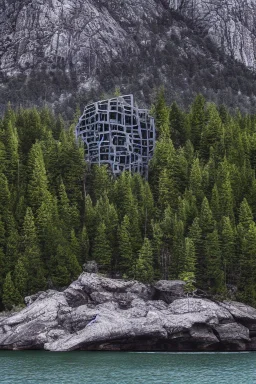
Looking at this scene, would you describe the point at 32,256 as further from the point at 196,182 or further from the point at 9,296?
the point at 196,182

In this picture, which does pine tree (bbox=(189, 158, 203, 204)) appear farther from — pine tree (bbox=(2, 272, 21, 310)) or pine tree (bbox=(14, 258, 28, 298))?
pine tree (bbox=(2, 272, 21, 310))


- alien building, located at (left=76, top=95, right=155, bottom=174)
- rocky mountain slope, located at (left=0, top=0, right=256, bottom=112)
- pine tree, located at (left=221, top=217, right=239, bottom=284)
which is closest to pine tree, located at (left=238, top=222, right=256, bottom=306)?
pine tree, located at (left=221, top=217, right=239, bottom=284)

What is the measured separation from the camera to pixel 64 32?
602 feet

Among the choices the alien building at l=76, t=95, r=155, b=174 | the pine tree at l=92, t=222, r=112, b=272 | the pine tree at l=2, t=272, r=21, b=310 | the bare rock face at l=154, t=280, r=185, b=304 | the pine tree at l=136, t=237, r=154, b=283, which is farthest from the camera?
the alien building at l=76, t=95, r=155, b=174

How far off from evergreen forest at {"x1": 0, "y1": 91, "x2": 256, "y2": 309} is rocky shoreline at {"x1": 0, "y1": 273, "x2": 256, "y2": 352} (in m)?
4.73

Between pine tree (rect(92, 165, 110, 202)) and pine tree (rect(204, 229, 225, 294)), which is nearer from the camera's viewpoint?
pine tree (rect(204, 229, 225, 294))

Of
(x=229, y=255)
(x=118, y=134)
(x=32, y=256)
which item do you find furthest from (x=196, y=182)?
(x=32, y=256)

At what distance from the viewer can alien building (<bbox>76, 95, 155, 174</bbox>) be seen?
353 ft

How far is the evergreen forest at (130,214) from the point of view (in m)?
75.1

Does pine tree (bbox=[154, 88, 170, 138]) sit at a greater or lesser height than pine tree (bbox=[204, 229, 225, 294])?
greater

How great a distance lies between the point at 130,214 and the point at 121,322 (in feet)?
78.4

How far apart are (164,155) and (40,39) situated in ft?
316

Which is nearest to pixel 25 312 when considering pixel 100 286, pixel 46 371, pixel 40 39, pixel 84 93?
pixel 100 286

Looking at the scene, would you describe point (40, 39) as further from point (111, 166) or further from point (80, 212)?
point (80, 212)
